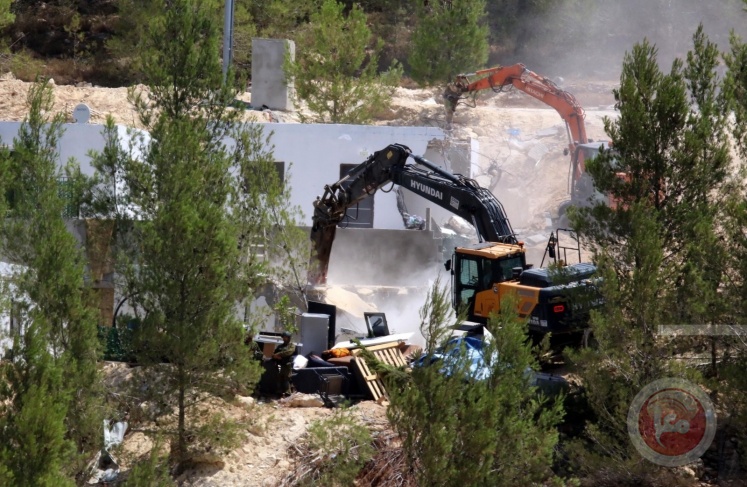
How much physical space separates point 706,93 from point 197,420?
860 cm

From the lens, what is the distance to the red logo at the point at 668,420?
12.1 metres

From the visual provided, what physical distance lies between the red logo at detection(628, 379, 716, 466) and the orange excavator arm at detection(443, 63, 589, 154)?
53.7 ft

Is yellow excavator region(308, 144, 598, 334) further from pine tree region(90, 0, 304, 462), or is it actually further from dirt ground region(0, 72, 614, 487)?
pine tree region(90, 0, 304, 462)

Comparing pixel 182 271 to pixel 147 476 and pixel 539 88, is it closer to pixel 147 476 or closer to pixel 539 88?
pixel 147 476

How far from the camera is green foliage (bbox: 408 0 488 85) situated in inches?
1460

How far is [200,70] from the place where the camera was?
619 inches

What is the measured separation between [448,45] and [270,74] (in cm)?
886

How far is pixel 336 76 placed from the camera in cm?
3106

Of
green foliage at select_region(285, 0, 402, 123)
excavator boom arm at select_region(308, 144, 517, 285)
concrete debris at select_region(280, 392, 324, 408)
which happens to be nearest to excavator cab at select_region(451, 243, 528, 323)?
excavator boom arm at select_region(308, 144, 517, 285)

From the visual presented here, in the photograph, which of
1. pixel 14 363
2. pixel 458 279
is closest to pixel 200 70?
pixel 458 279

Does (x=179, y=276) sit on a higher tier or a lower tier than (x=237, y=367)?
higher

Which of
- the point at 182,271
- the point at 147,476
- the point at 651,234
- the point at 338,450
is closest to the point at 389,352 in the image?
the point at 338,450

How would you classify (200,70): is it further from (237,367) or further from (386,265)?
(386,265)

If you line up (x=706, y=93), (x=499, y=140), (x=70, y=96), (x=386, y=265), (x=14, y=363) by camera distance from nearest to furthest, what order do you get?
(x=14, y=363)
(x=706, y=93)
(x=386, y=265)
(x=70, y=96)
(x=499, y=140)
